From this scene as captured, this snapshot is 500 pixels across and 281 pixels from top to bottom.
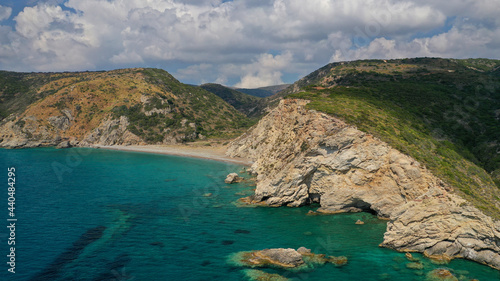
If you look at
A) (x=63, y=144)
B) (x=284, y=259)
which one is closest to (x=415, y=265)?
(x=284, y=259)

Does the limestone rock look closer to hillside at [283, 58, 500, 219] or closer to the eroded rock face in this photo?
the eroded rock face

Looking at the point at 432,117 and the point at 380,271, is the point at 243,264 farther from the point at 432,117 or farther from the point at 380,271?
the point at 432,117

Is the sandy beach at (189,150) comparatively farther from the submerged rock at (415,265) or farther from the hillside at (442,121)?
the submerged rock at (415,265)

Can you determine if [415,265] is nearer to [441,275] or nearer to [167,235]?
[441,275]

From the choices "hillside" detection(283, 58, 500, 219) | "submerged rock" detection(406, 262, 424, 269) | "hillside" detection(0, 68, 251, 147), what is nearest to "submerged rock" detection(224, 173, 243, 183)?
"hillside" detection(283, 58, 500, 219)

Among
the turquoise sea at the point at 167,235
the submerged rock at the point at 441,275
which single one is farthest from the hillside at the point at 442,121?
the turquoise sea at the point at 167,235

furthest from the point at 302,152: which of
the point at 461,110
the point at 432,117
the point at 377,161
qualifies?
the point at 461,110
